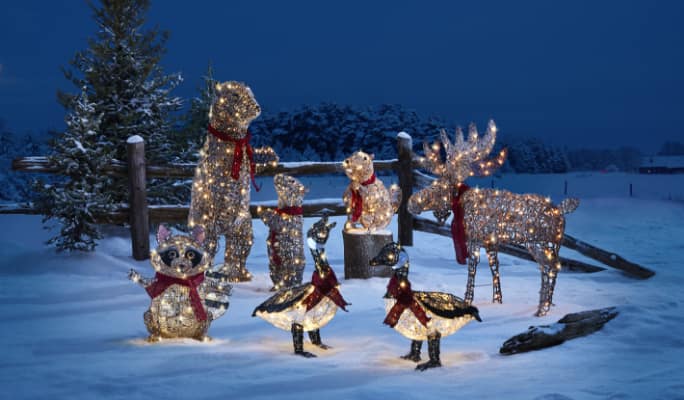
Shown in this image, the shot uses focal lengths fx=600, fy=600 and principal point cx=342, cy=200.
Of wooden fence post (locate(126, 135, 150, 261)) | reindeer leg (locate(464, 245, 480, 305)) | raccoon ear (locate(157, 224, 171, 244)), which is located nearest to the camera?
raccoon ear (locate(157, 224, 171, 244))

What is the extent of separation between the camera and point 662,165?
13.4 m

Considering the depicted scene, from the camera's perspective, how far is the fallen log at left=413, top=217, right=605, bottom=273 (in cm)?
803

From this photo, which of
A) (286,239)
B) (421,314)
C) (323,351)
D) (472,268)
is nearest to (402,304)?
(421,314)

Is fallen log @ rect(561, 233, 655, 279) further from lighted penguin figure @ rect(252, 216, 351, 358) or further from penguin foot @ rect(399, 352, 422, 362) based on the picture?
lighted penguin figure @ rect(252, 216, 351, 358)

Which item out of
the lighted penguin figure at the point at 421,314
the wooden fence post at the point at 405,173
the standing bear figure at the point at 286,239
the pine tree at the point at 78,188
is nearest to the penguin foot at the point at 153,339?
the lighted penguin figure at the point at 421,314

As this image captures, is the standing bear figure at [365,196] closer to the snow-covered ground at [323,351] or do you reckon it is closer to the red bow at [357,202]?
the red bow at [357,202]

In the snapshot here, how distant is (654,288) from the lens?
22.2ft

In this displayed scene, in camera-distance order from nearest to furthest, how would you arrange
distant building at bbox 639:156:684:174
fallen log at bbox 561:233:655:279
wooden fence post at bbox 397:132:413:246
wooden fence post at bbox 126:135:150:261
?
fallen log at bbox 561:233:655:279, wooden fence post at bbox 126:135:150:261, wooden fence post at bbox 397:132:413:246, distant building at bbox 639:156:684:174

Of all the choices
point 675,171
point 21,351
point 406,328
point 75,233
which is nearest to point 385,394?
point 406,328

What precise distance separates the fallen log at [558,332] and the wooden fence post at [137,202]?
→ 5351mm

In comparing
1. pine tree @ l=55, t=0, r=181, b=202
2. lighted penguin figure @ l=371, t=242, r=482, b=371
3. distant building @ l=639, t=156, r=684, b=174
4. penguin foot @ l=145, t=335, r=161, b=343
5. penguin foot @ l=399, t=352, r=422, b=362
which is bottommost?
penguin foot @ l=399, t=352, r=422, b=362

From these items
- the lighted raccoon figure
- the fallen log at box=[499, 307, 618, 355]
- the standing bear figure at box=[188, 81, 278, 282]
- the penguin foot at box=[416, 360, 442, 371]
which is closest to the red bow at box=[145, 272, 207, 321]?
the lighted raccoon figure

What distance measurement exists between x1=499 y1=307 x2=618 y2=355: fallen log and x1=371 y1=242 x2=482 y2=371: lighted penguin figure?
1.27 ft

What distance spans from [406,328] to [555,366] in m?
0.93
